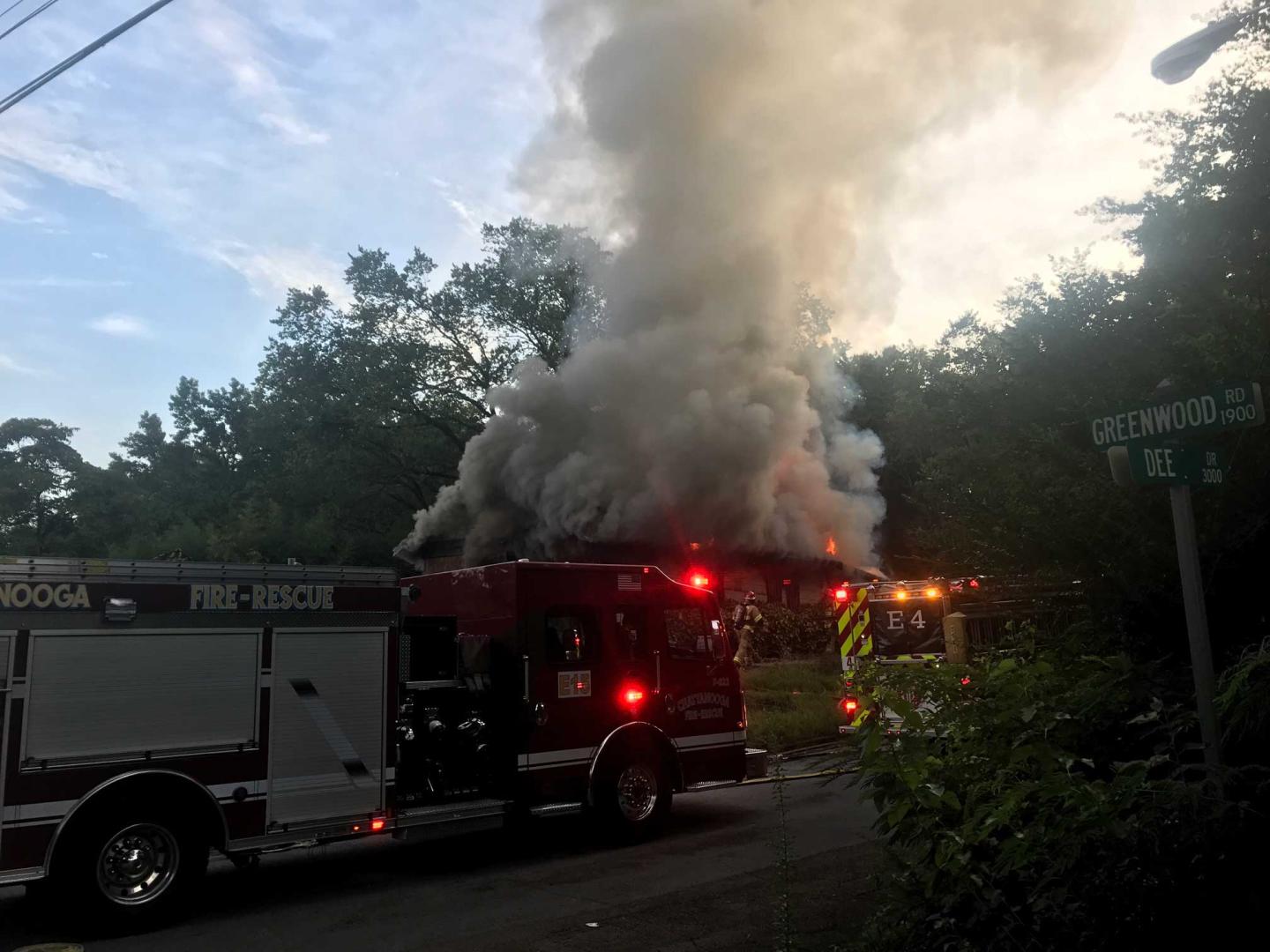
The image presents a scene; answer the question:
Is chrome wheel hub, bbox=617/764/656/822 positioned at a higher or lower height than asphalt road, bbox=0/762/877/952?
higher

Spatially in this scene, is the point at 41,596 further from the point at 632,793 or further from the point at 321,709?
the point at 632,793

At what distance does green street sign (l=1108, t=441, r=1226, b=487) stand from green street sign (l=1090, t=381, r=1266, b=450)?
2.7 inches

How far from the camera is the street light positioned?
556 cm

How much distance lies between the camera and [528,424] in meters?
22.2

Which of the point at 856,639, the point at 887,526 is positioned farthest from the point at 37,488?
the point at 856,639

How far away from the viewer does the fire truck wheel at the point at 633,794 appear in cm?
847

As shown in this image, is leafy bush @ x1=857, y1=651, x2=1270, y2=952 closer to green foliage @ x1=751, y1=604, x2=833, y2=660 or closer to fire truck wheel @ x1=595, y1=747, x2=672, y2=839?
fire truck wheel @ x1=595, y1=747, x2=672, y2=839

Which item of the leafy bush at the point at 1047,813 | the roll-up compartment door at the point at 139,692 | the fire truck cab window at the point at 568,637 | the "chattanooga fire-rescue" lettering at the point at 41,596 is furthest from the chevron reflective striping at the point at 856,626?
the "chattanooga fire-rescue" lettering at the point at 41,596

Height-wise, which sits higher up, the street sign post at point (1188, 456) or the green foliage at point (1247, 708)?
the street sign post at point (1188, 456)

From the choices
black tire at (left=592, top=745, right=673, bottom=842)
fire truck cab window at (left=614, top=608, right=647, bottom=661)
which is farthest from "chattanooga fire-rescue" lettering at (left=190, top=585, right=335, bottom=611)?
black tire at (left=592, top=745, right=673, bottom=842)

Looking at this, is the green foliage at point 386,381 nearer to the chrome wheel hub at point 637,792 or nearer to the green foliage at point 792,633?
the green foliage at point 792,633

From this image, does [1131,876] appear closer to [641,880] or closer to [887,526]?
[641,880]

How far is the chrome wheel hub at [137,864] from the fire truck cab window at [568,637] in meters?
3.21

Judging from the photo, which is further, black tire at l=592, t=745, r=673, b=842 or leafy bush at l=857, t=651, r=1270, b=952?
black tire at l=592, t=745, r=673, b=842
